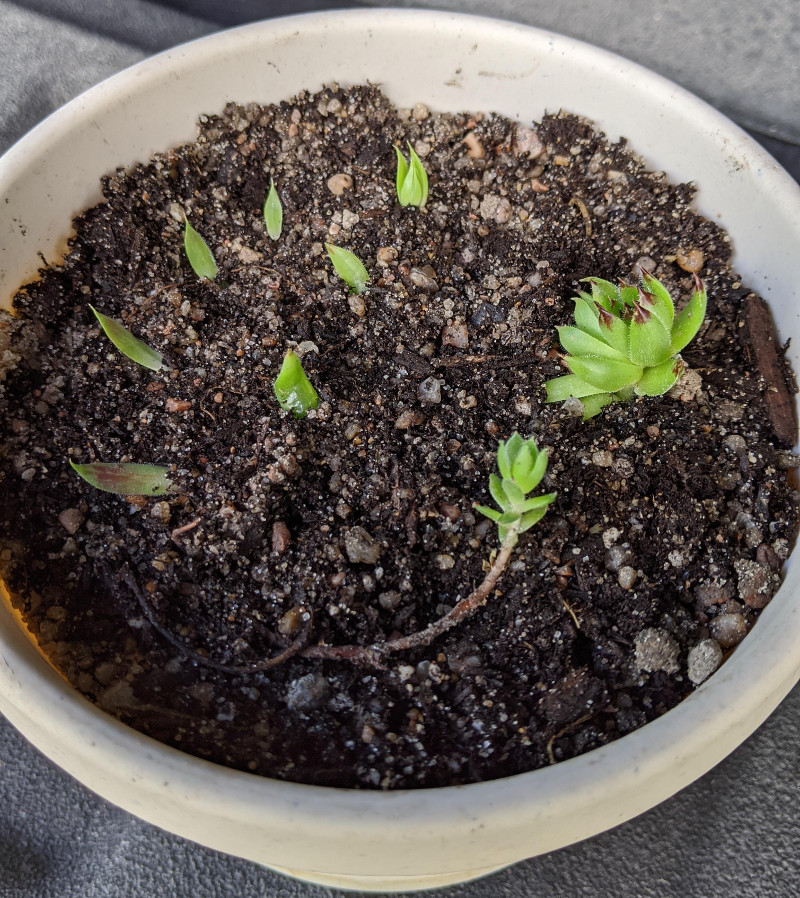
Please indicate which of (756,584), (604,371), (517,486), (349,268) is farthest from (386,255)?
(756,584)

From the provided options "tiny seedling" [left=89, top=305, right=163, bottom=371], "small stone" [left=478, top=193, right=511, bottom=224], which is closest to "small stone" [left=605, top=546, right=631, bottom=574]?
"small stone" [left=478, top=193, right=511, bottom=224]

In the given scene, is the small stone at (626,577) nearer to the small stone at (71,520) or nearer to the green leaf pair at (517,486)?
the green leaf pair at (517,486)

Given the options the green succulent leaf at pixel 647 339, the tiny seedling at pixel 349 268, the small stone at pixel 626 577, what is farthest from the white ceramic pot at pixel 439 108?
the tiny seedling at pixel 349 268

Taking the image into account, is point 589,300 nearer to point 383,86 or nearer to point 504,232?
point 504,232

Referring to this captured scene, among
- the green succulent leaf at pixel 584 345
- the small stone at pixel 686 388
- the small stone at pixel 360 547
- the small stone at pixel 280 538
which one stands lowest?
the small stone at pixel 280 538

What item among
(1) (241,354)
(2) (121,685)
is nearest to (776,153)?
(1) (241,354)

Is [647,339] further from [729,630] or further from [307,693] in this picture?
[307,693]
